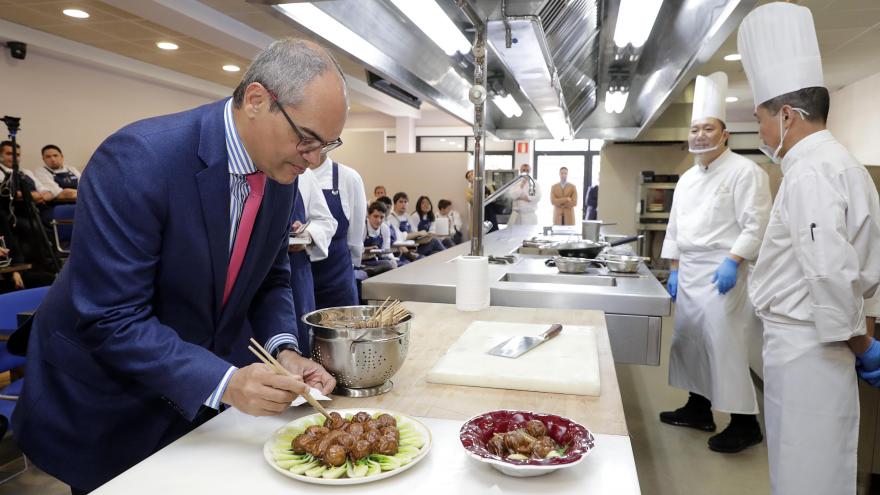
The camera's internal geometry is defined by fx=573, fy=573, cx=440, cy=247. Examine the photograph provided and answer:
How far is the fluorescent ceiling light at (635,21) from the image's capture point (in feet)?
7.52

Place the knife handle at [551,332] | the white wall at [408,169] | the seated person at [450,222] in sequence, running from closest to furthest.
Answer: the knife handle at [551,332]
the seated person at [450,222]
the white wall at [408,169]

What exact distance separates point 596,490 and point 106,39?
752 centimetres

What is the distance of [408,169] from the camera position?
11.1m

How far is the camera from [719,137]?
2.91 metres

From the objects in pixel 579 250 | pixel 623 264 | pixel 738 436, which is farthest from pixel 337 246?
pixel 738 436

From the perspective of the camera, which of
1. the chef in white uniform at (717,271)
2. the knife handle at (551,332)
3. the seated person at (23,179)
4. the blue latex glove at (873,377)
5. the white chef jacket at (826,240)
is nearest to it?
the knife handle at (551,332)

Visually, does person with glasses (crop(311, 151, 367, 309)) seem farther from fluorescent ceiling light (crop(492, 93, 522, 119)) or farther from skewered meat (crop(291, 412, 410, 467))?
skewered meat (crop(291, 412, 410, 467))

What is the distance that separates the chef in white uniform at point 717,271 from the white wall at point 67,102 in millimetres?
7188

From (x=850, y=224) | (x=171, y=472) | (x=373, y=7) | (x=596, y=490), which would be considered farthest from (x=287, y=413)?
(x=850, y=224)

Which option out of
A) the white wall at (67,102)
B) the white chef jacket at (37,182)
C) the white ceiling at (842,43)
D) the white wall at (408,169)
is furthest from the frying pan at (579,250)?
the white wall at (408,169)

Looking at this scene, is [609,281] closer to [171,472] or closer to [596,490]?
[596,490]

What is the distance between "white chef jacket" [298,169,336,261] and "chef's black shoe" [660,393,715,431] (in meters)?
2.09

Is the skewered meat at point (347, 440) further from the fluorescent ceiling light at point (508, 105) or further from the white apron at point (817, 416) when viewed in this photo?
the fluorescent ceiling light at point (508, 105)

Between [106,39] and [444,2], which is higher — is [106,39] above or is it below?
above
